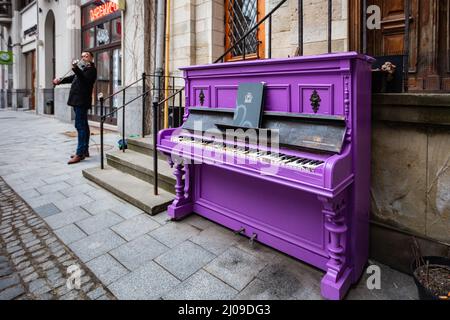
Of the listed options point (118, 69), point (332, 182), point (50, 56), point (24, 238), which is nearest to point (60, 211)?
point (24, 238)

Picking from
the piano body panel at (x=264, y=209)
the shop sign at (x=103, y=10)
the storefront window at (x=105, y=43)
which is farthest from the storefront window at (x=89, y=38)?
the piano body panel at (x=264, y=209)

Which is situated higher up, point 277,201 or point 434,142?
point 434,142

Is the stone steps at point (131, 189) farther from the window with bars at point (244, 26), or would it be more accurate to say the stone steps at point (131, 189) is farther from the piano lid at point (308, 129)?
the window with bars at point (244, 26)

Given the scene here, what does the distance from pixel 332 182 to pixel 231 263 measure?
1.17 m

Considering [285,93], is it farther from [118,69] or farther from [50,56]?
[50,56]

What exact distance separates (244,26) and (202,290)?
4.65 meters

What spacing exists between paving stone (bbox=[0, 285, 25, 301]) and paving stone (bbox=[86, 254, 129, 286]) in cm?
48

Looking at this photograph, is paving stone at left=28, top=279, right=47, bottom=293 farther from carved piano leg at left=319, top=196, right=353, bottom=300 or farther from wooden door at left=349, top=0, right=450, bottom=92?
wooden door at left=349, top=0, right=450, bottom=92

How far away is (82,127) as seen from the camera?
216 inches

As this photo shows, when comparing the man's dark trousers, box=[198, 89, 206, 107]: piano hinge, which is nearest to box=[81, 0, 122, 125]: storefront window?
the man's dark trousers

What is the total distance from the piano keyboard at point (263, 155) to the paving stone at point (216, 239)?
912 mm

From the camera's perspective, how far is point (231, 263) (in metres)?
2.62

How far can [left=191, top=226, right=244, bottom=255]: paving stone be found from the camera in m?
2.86

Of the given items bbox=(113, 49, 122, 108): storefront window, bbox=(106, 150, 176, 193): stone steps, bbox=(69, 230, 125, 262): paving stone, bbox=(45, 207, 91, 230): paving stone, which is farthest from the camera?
bbox=(113, 49, 122, 108): storefront window
